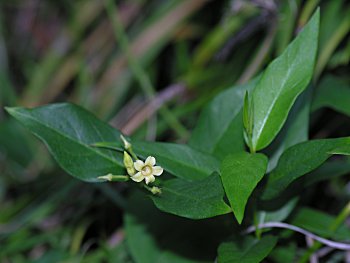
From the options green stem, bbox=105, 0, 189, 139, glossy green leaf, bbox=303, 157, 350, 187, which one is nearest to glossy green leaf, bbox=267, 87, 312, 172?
glossy green leaf, bbox=303, 157, 350, 187

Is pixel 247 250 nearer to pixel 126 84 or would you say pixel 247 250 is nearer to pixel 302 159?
pixel 302 159

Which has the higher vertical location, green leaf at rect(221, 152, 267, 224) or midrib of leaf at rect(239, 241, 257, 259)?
green leaf at rect(221, 152, 267, 224)

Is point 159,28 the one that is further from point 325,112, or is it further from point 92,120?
point 92,120

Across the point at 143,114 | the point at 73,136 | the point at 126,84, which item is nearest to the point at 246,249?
the point at 73,136

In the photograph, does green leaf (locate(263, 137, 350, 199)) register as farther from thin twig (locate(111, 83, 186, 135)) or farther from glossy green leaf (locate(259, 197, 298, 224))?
thin twig (locate(111, 83, 186, 135))

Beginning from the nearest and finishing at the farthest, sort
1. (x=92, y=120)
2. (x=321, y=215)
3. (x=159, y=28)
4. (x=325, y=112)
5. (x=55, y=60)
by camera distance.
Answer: (x=92, y=120) < (x=321, y=215) < (x=325, y=112) < (x=159, y=28) < (x=55, y=60)

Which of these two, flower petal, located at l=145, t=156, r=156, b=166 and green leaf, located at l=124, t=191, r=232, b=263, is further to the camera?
green leaf, located at l=124, t=191, r=232, b=263

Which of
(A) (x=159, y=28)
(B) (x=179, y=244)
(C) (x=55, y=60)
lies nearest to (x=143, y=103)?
(A) (x=159, y=28)

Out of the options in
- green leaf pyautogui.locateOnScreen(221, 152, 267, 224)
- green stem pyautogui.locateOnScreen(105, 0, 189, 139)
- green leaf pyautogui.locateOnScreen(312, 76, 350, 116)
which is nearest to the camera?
green leaf pyautogui.locateOnScreen(221, 152, 267, 224)
